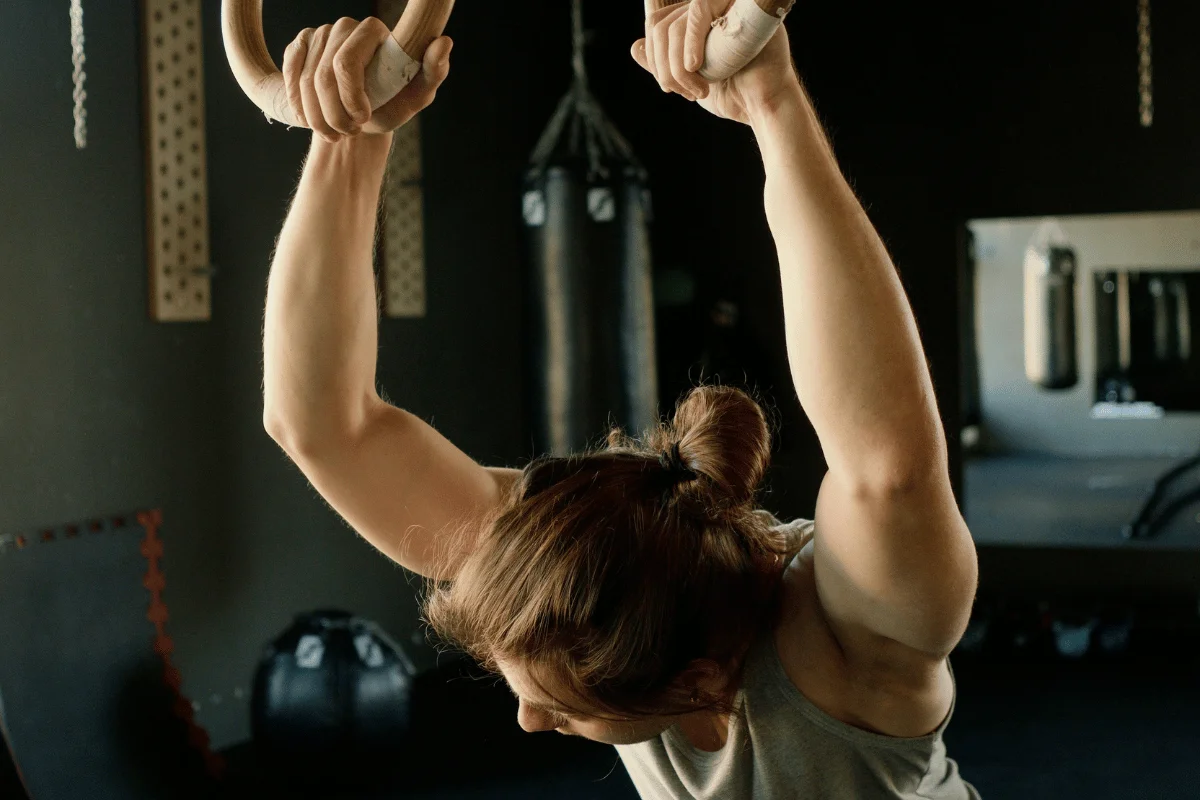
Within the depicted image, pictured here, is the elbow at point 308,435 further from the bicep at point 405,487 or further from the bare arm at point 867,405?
the bare arm at point 867,405

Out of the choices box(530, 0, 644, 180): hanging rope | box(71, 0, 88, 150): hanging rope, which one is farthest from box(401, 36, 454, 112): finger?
box(530, 0, 644, 180): hanging rope

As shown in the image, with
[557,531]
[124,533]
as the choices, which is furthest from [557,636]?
[124,533]

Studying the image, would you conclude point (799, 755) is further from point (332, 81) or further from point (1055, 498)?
point (1055, 498)

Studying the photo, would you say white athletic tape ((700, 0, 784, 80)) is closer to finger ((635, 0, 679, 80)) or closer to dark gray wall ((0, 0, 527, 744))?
finger ((635, 0, 679, 80))

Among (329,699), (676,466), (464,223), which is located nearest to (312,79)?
(676,466)

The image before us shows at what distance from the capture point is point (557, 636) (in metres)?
0.81

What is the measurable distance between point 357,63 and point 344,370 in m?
0.23

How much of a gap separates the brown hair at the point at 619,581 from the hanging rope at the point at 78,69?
9.45ft

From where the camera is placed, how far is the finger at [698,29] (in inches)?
26.5

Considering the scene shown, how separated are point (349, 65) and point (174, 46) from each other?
314cm

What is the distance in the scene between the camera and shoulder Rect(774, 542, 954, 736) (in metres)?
0.76

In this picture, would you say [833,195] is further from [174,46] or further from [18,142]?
[174,46]

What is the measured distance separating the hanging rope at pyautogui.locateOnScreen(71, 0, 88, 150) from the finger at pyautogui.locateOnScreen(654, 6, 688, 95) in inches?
118

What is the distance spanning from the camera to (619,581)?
808 mm
